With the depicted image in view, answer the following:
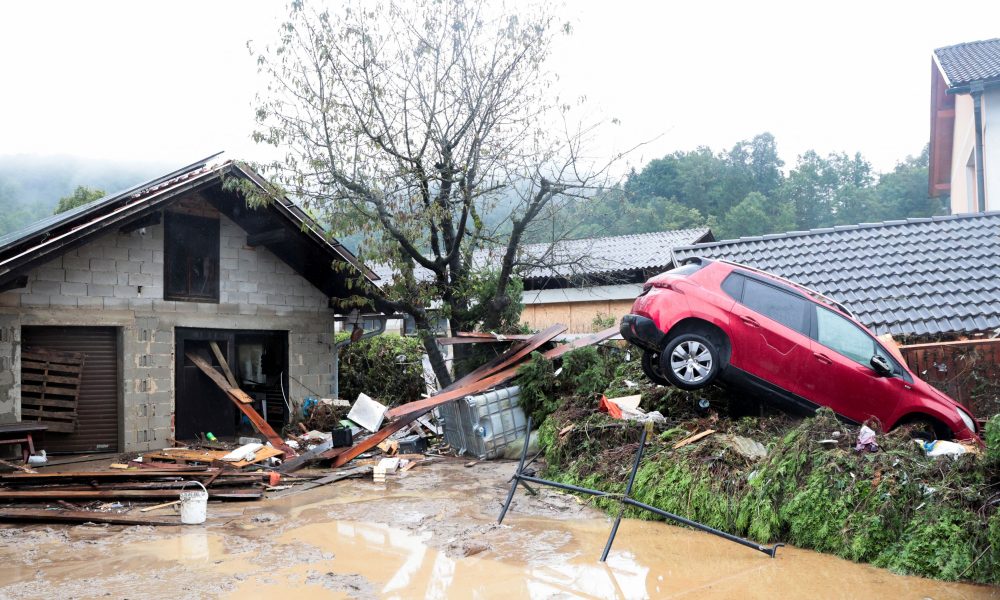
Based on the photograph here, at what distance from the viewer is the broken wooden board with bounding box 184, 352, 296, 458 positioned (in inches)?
476

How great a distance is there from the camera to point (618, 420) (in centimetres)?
930

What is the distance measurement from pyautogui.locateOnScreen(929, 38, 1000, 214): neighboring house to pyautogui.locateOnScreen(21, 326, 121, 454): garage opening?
18198 millimetres

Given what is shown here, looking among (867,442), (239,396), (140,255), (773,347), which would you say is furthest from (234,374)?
(867,442)

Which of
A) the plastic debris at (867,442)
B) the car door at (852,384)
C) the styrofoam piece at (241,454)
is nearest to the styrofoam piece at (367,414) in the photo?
the styrofoam piece at (241,454)

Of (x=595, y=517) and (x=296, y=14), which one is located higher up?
(x=296, y=14)

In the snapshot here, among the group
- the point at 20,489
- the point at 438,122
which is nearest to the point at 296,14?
the point at 438,122

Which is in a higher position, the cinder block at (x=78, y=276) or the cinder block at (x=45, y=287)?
the cinder block at (x=78, y=276)

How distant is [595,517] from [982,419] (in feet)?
18.1

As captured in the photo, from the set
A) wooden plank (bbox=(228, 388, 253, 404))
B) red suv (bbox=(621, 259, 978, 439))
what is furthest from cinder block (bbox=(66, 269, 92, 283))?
red suv (bbox=(621, 259, 978, 439))

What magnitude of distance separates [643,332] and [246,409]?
7293mm

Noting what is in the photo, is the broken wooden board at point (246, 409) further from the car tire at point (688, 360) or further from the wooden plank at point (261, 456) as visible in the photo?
the car tire at point (688, 360)

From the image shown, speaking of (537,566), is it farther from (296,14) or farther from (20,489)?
(296,14)

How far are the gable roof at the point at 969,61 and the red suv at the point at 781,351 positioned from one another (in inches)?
422

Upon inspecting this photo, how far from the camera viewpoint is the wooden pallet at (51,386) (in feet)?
37.8
